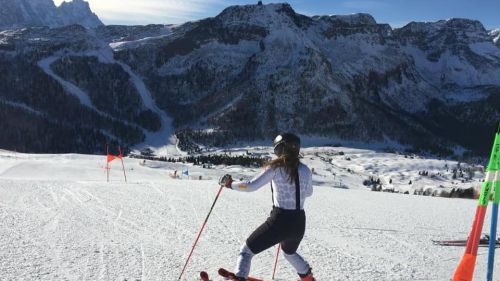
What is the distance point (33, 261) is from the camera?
1036cm

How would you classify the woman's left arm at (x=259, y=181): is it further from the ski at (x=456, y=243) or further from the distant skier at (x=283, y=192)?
the ski at (x=456, y=243)

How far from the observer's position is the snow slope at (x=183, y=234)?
10.7 metres

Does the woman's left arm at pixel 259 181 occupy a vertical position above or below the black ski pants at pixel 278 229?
above

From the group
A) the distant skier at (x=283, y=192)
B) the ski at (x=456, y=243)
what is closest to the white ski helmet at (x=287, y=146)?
the distant skier at (x=283, y=192)

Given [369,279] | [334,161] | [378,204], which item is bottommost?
[334,161]

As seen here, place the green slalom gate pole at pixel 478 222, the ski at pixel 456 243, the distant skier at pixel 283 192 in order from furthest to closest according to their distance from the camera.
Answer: the ski at pixel 456 243 → the distant skier at pixel 283 192 → the green slalom gate pole at pixel 478 222

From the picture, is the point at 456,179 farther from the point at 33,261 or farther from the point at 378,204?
the point at 33,261

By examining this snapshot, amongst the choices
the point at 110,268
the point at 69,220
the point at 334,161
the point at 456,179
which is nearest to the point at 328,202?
the point at 69,220

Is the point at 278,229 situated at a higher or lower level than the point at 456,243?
higher

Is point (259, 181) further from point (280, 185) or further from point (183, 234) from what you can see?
point (183, 234)

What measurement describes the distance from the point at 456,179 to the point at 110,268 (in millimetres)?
166008

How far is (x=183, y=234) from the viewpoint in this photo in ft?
46.4

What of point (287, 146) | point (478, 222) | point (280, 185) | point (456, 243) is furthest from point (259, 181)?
point (456, 243)

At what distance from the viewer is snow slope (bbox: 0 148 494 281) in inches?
422
